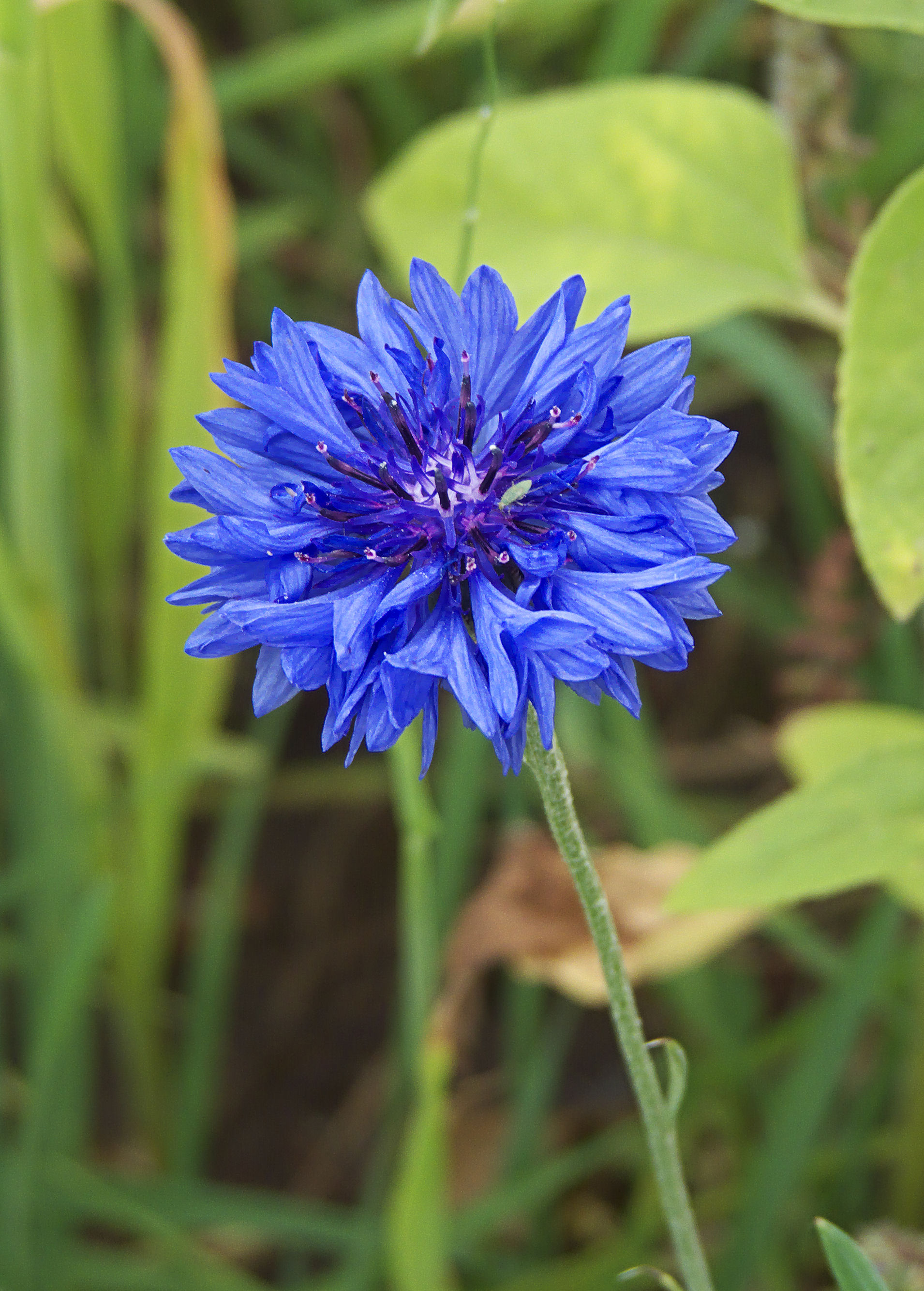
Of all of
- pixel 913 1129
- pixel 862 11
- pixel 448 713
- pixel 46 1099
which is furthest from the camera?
pixel 448 713

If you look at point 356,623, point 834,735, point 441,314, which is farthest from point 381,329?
point 834,735

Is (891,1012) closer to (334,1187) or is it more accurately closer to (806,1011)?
(806,1011)

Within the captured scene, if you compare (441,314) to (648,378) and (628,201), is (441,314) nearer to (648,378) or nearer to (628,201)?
(648,378)

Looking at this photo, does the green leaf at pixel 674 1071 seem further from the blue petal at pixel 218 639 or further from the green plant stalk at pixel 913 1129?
the green plant stalk at pixel 913 1129

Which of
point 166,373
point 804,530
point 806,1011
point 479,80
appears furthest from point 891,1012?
point 479,80

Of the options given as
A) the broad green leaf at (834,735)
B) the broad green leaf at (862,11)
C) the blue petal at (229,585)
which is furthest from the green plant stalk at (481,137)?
the broad green leaf at (834,735)

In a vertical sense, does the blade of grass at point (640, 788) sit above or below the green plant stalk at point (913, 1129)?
above
